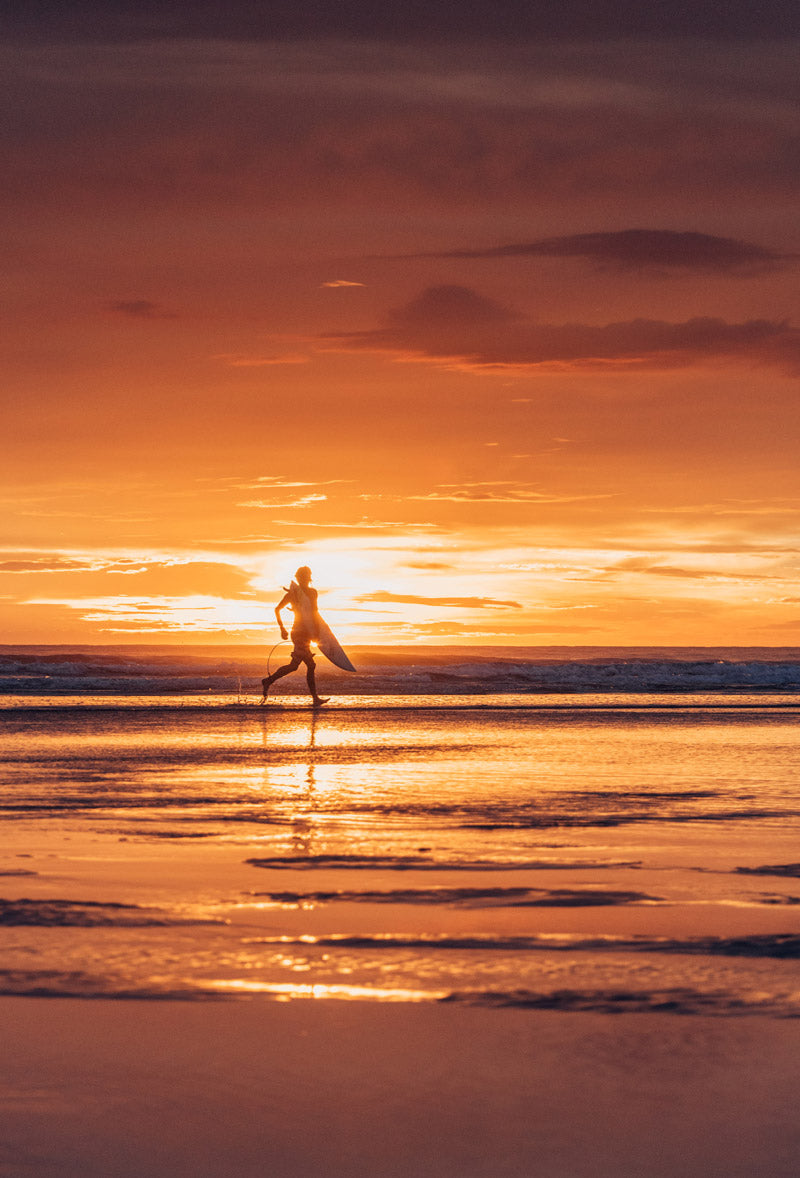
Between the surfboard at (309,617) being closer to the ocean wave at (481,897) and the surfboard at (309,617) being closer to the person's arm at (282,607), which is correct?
the person's arm at (282,607)

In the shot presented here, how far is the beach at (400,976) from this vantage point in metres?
3.49

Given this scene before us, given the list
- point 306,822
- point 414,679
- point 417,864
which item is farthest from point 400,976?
point 414,679

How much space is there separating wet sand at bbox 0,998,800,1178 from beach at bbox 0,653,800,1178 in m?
0.01

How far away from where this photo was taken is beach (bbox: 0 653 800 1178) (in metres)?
3.49

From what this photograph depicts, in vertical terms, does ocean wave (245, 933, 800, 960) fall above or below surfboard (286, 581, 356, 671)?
below

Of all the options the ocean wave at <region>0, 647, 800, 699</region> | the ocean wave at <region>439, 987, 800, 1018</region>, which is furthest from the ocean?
the ocean wave at <region>0, 647, 800, 699</region>

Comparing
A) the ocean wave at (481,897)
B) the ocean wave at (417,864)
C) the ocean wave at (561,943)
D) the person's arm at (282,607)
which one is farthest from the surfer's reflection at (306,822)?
the person's arm at (282,607)

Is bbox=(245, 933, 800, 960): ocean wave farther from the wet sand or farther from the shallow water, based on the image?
the wet sand

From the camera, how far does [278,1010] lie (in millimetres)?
4535

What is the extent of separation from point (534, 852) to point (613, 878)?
860mm

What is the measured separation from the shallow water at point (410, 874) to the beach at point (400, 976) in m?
0.03

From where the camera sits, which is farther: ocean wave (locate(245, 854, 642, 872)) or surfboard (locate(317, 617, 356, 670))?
surfboard (locate(317, 617, 356, 670))

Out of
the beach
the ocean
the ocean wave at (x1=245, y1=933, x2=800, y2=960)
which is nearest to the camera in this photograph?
the beach

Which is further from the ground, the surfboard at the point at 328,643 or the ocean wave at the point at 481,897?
the surfboard at the point at 328,643
